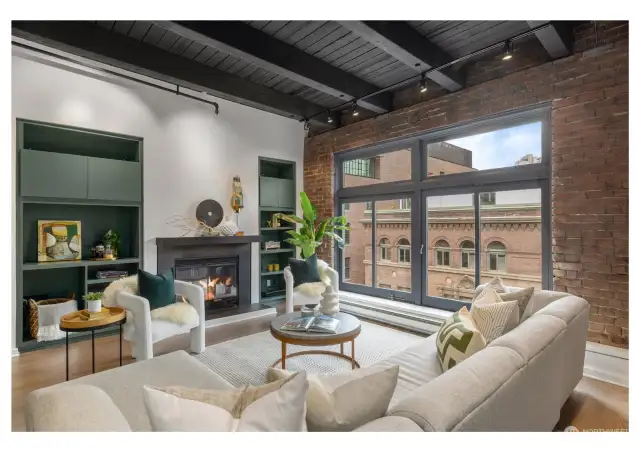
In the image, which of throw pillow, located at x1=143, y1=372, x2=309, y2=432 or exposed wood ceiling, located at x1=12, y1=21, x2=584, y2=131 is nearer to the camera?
throw pillow, located at x1=143, y1=372, x2=309, y2=432

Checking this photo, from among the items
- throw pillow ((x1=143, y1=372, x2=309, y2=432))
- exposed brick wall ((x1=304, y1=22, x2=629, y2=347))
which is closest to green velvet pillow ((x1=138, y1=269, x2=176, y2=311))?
throw pillow ((x1=143, y1=372, x2=309, y2=432))

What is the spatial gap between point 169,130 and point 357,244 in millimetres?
3052

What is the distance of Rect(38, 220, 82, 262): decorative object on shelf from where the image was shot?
3.36 metres

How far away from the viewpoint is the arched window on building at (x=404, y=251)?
4.38m

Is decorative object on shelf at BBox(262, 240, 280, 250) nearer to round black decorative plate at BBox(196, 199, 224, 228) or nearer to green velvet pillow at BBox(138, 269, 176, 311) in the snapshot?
round black decorative plate at BBox(196, 199, 224, 228)

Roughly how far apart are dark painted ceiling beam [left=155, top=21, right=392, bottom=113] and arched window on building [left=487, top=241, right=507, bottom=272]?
2241 mm

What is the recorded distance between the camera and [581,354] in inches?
82.2

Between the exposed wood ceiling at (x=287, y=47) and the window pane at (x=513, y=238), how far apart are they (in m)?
1.36

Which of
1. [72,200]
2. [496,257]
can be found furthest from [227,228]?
[496,257]

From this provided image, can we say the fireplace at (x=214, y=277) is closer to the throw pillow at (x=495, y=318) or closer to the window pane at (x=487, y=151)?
the window pane at (x=487, y=151)
